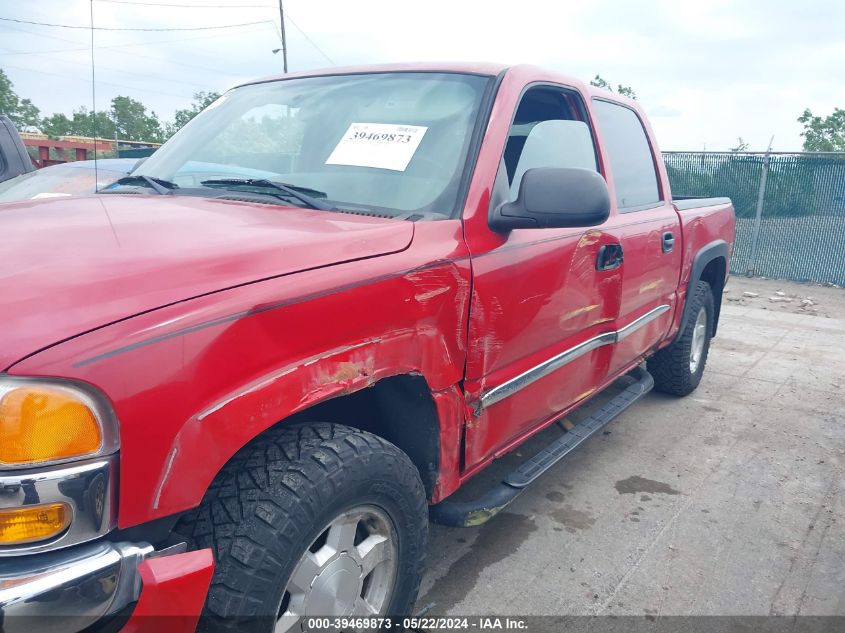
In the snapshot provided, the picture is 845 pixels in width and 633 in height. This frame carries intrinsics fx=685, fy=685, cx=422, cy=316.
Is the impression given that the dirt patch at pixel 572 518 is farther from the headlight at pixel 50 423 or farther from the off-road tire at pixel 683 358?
the headlight at pixel 50 423

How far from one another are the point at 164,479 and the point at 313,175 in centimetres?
127

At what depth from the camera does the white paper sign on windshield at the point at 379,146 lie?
2.26m

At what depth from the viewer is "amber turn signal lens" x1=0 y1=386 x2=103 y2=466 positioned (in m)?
1.21

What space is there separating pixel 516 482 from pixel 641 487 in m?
1.15

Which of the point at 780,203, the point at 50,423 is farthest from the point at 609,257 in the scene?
the point at 780,203

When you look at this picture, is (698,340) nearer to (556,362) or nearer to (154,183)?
(556,362)

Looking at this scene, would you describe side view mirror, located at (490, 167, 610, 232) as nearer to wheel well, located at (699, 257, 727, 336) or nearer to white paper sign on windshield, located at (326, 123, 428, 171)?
white paper sign on windshield, located at (326, 123, 428, 171)

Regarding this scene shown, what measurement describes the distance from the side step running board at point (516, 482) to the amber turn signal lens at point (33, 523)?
130 centimetres

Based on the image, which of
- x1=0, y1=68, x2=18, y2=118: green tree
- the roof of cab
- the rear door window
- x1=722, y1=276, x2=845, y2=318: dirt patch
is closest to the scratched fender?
the roof of cab

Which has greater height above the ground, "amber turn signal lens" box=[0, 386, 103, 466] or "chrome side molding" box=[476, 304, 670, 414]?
"amber turn signal lens" box=[0, 386, 103, 466]

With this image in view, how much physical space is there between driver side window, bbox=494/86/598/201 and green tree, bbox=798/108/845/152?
36.4 meters

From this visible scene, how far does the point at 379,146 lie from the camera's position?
2301mm

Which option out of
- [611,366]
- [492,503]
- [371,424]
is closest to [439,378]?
[371,424]

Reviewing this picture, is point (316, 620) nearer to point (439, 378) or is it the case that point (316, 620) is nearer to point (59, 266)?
point (439, 378)
